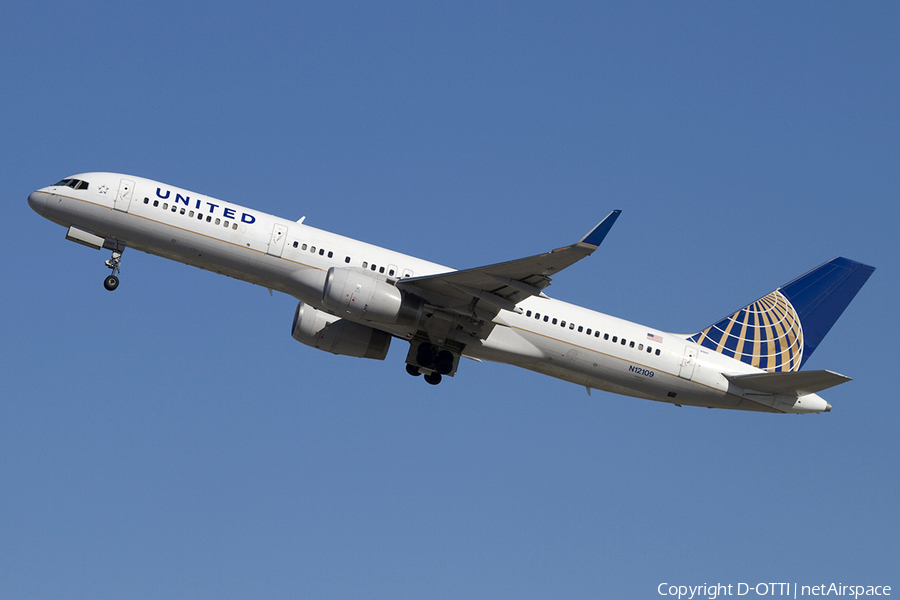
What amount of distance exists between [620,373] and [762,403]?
585 cm

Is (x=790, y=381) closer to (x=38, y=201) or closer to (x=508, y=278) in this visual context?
(x=508, y=278)

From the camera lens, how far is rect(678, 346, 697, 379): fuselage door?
121 feet

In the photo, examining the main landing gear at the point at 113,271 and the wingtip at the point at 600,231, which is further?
the main landing gear at the point at 113,271

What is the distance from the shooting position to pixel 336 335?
1481 inches

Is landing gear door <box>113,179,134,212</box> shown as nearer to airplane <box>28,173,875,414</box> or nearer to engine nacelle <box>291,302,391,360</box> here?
airplane <box>28,173,875,414</box>

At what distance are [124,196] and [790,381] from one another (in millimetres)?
25175

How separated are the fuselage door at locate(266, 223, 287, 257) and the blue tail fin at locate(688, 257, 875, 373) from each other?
17172mm

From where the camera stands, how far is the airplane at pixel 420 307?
110ft

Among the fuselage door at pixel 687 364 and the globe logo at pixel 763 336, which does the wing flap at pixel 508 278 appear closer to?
the fuselage door at pixel 687 364

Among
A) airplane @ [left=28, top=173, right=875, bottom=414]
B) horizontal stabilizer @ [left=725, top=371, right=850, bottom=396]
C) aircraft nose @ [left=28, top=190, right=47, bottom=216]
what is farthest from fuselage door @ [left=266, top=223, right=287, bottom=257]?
horizontal stabilizer @ [left=725, top=371, right=850, bottom=396]

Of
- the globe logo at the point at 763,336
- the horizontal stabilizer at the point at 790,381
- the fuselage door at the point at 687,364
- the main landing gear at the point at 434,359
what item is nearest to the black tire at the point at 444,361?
the main landing gear at the point at 434,359

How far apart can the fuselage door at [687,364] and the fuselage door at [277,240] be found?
51.7 ft

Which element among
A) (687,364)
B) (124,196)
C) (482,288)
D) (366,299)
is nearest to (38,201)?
(124,196)

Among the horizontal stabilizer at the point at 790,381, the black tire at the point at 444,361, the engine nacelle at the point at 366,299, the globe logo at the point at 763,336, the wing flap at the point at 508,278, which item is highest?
the globe logo at the point at 763,336
